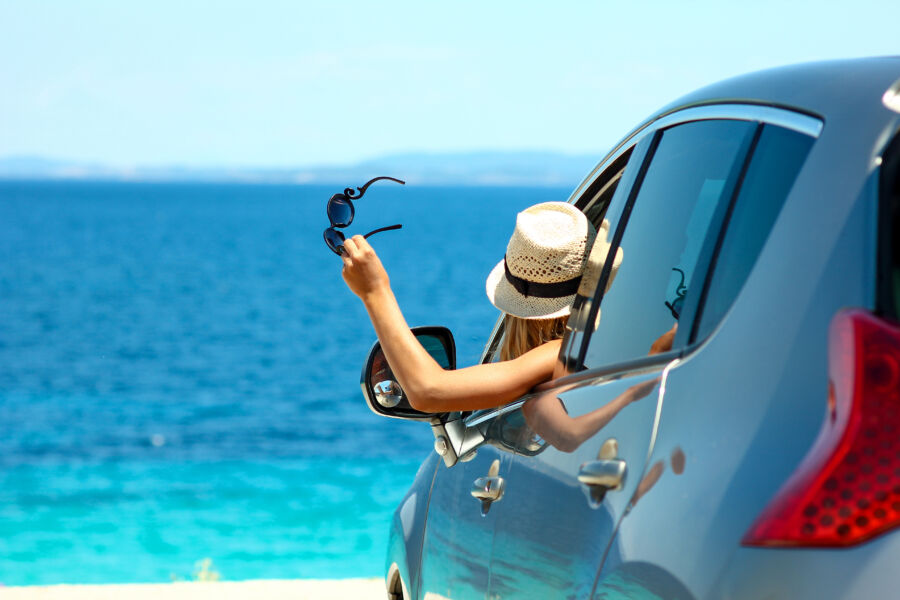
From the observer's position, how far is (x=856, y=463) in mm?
1379

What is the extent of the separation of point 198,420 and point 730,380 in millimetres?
25498

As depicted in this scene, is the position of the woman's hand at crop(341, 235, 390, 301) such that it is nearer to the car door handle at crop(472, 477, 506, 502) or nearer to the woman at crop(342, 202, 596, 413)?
the woman at crop(342, 202, 596, 413)

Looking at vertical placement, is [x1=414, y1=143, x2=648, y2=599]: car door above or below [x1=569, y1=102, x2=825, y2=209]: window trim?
below

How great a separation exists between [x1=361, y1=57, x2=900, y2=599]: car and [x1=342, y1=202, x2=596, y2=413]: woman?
9 centimetres

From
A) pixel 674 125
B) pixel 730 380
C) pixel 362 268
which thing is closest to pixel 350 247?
pixel 362 268

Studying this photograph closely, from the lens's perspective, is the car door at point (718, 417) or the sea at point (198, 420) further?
the sea at point (198, 420)

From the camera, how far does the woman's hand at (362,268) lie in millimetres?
2527

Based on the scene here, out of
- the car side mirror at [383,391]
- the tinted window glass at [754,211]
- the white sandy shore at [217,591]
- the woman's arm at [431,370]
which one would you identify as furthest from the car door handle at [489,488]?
the white sandy shore at [217,591]

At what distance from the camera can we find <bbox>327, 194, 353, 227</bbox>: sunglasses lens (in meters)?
2.59

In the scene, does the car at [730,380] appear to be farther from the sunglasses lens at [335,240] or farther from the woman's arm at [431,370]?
the sunglasses lens at [335,240]

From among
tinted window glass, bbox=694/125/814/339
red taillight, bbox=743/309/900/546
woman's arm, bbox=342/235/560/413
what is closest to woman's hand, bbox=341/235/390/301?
woman's arm, bbox=342/235/560/413

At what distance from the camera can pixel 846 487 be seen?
1381 millimetres

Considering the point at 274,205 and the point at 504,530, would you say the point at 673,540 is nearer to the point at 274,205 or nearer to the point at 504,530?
the point at 504,530

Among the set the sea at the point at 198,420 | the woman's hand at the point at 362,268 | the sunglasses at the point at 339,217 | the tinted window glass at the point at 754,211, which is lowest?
the sea at the point at 198,420
